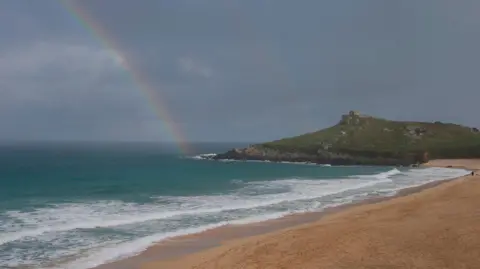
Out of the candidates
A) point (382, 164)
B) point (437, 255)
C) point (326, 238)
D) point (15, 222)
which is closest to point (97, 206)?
point (15, 222)

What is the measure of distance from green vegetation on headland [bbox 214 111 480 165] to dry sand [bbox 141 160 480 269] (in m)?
84.6

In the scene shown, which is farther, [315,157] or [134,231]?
[315,157]

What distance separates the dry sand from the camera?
14734mm

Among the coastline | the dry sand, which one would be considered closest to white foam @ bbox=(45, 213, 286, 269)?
the coastline

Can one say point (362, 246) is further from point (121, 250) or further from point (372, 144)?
point (372, 144)

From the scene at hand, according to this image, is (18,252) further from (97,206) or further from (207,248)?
(97,206)

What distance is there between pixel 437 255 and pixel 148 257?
9563mm

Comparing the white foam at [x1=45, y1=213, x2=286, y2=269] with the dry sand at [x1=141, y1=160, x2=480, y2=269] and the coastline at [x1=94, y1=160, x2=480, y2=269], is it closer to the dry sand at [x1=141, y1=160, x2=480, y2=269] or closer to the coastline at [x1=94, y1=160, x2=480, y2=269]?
the coastline at [x1=94, y1=160, x2=480, y2=269]

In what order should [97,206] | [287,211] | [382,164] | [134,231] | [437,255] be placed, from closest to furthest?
[437,255], [134,231], [287,211], [97,206], [382,164]

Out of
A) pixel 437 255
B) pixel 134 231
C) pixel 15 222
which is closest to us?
pixel 437 255

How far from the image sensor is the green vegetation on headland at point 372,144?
108 m

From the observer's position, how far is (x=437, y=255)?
14.9 metres

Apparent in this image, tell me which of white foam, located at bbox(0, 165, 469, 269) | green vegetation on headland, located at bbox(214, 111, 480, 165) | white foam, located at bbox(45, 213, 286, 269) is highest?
green vegetation on headland, located at bbox(214, 111, 480, 165)

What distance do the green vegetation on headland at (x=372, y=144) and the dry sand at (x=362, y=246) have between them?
84.6 m
